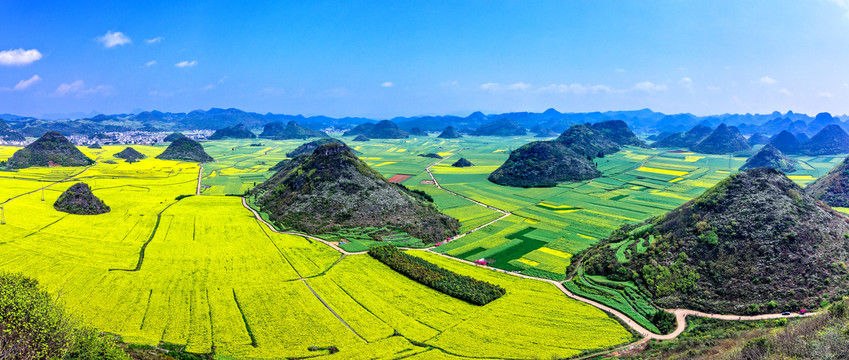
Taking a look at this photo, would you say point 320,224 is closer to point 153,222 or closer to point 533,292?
point 153,222

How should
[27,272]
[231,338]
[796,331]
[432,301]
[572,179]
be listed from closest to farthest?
[796,331], [231,338], [432,301], [27,272], [572,179]

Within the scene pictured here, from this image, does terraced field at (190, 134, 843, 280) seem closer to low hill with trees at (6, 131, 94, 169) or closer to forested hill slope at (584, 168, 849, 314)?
forested hill slope at (584, 168, 849, 314)

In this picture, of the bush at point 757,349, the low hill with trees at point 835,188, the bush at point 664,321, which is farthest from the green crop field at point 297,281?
the low hill with trees at point 835,188

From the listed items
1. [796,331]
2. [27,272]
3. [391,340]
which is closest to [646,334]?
[796,331]

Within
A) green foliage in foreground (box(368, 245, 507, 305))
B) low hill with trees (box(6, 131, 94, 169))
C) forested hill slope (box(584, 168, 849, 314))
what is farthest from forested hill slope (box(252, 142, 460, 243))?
low hill with trees (box(6, 131, 94, 169))

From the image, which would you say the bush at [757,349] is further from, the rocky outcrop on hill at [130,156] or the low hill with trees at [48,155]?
the rocky outcrop on hill at [130,156]

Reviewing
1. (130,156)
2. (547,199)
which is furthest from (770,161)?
(130,156)
